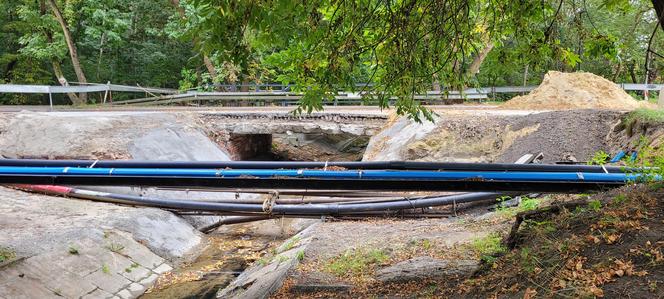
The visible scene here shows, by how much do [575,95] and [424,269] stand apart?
45.7 feet

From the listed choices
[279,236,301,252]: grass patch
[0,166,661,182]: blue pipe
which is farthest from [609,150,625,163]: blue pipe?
[279,236,301,252]: grass patch

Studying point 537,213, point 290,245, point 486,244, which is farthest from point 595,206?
point 290,245

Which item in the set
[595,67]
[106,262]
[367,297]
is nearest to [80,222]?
[106,262]

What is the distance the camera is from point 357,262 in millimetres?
7668

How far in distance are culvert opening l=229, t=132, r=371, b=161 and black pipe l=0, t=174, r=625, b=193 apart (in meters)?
14.3

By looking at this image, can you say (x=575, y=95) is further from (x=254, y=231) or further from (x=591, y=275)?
(x=591, y=275)

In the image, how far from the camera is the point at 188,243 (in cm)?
1184

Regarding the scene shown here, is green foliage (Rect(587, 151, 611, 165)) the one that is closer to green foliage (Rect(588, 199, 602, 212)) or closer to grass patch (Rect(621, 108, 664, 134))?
A: grass patch (Rect(621, 108, 664, 134))

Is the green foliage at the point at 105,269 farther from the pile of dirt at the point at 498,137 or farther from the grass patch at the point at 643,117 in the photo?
the grass patch at the point at 643,117

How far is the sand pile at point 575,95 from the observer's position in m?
17.7

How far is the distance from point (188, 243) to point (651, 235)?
9627 mm

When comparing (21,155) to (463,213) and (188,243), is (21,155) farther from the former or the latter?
(463,213)

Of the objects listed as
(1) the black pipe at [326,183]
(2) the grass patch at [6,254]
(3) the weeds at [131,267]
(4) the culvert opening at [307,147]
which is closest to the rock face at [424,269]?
(1) the black pipe at [326,183]

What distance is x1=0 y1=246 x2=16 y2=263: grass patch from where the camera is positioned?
326 inches
